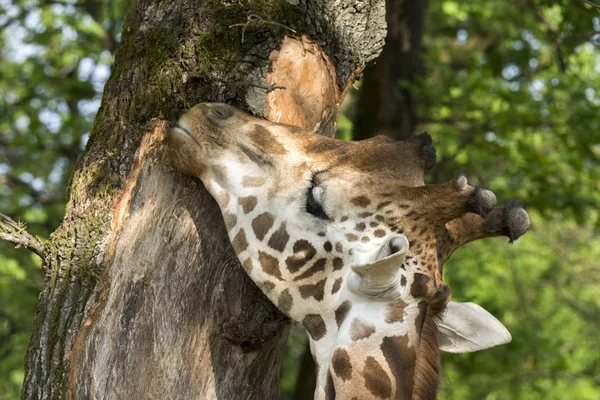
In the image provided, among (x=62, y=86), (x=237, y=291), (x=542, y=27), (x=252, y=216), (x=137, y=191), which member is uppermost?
(x=137, y=191)

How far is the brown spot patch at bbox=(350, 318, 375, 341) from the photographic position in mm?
2559

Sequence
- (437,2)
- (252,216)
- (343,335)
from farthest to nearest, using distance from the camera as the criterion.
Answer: (437,2), (252,216), (343,335)

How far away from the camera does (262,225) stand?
277cm

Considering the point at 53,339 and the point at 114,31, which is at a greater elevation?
the point at 53,339

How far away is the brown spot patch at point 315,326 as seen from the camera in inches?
106

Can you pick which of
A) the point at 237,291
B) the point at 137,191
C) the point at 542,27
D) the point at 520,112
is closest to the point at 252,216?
the point at 237,291

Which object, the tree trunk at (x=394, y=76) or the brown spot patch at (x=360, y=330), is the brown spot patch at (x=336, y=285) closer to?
the brown spot patch at (x=360, y=330)

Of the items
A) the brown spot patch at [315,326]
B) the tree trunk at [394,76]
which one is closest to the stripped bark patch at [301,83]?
the brown spot patch at [315,326]

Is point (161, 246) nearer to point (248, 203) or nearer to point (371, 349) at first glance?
point (248, 203)

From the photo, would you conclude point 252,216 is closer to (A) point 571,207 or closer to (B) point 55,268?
(B) point 55,268

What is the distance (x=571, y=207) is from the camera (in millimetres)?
7727

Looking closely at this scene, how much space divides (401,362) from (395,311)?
175 millimetres

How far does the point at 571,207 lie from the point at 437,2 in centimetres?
421

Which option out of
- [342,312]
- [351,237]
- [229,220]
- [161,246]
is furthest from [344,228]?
[161,246]
